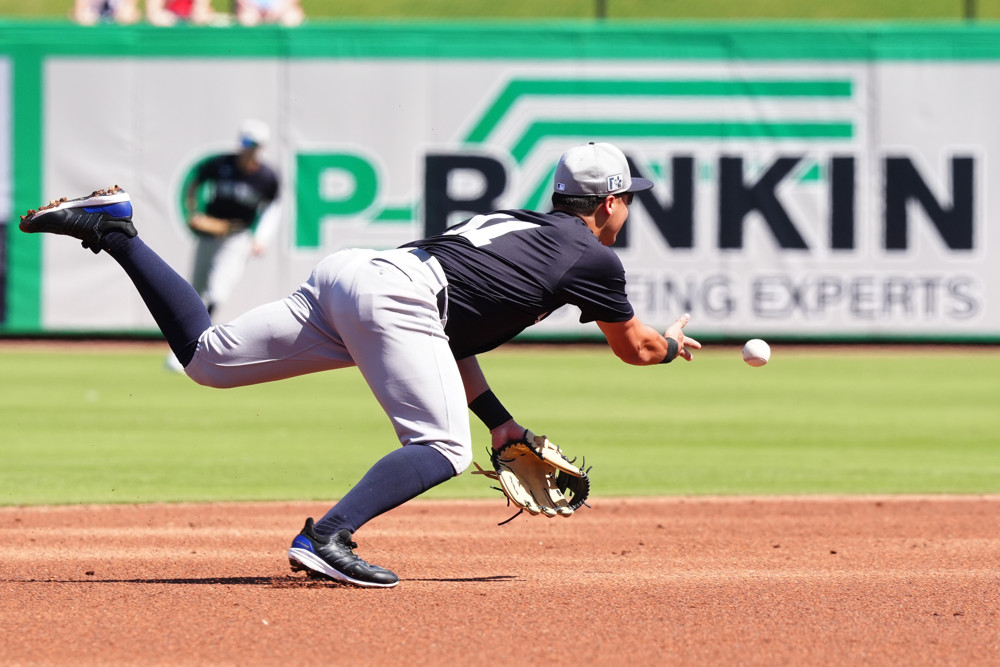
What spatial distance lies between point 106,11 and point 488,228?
45.7 ft

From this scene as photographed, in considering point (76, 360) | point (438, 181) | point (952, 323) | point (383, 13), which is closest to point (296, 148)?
point (438, 181)

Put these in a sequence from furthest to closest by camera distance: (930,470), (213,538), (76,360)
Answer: (76,360)
(930,470)
(213,538)

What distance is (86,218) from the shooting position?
4.80 m

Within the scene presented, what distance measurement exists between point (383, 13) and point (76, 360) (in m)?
11.0

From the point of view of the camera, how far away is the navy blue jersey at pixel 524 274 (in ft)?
15.4

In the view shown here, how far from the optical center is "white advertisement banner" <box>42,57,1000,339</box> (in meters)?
15.4

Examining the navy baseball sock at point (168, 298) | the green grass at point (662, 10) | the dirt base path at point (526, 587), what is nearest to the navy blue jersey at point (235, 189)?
the dirt base path at point (526, 587)

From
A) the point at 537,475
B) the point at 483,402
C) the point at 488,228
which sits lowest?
the point at 537,475

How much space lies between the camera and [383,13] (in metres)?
23.6

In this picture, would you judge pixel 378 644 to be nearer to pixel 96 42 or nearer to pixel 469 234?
pixel 469 234

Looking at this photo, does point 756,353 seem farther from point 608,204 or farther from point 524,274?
point 524,274

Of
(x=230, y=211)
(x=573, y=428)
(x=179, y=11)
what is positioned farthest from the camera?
(x=179, y=11)

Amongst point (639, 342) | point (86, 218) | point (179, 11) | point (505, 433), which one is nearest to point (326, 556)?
point (505, 433)

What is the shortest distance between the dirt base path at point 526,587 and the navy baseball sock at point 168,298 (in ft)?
2.70
